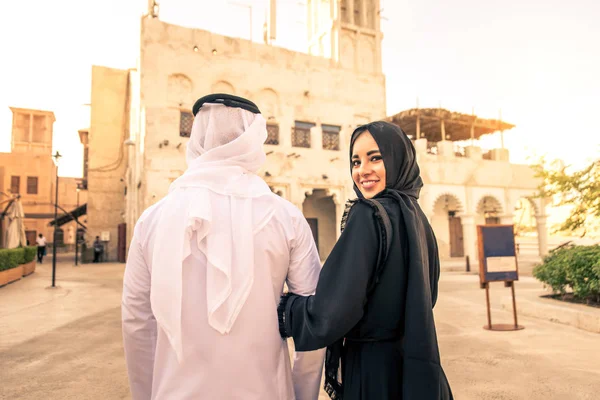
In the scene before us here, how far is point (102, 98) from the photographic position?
23797 millimetres

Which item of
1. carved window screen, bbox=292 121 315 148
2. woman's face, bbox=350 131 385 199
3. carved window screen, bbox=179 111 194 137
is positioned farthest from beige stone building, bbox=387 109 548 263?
woman's face, bbox=350 131 385 199

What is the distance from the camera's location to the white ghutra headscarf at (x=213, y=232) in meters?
1.53

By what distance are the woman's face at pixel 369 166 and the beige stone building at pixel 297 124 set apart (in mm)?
14295

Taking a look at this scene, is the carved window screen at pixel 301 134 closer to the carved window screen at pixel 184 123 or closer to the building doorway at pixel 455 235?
the carved window screen at pixel 184 123

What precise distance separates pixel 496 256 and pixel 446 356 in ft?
7.54

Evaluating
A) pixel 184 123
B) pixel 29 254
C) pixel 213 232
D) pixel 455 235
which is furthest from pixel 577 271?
pixel 455 235

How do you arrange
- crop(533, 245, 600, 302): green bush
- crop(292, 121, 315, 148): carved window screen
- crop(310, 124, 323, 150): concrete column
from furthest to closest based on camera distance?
crop(310, 124, 323, 150): concrete column, crop(292, 121, 315, 148): carved window screen, crop(533, 245, 600, 302): green bush

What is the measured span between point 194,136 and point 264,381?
1.09m

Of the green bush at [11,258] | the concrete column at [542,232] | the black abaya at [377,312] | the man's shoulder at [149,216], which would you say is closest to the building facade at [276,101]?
the green bush at [11,258]

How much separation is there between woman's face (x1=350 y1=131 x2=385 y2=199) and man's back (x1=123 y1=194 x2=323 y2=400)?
34cm

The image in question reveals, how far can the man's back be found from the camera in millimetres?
1558

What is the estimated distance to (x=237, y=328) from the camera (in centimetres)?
158

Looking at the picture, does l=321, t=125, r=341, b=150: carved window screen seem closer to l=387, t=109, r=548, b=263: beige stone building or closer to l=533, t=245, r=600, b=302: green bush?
l=387, t=109, r=548, b=263: beige stone building

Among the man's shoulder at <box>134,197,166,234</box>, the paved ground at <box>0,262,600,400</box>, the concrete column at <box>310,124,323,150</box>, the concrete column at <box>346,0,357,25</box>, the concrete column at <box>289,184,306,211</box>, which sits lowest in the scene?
the paved ground at <box>0,262,600,400</box>
